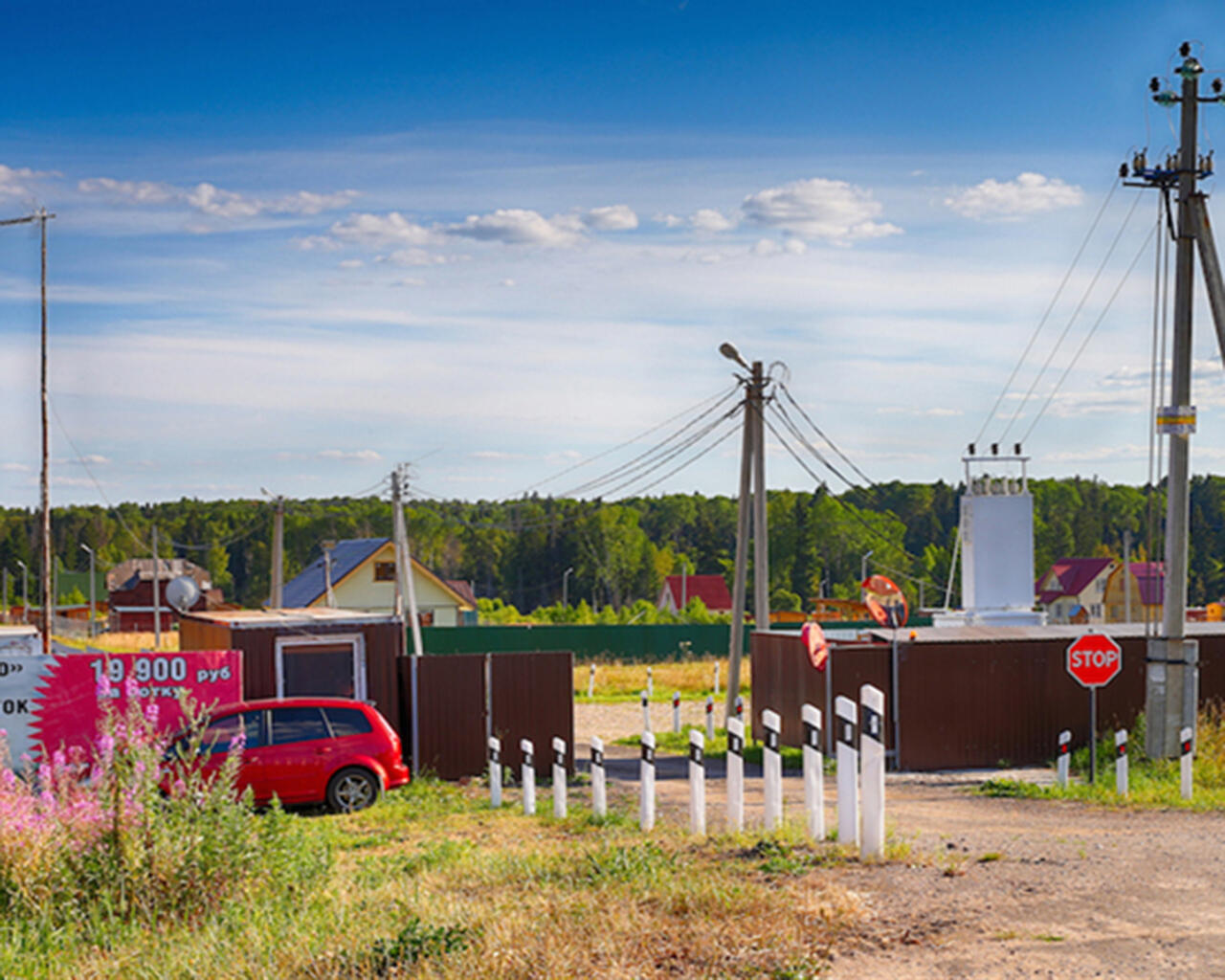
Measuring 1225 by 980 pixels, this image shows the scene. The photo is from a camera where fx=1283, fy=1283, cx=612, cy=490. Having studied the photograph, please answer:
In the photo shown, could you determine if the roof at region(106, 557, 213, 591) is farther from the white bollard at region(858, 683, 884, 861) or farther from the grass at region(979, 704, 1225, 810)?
the white bollard at region(858, 683, 884, 861)

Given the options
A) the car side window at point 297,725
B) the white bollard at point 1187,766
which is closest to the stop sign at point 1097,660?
the white bollard at point 1187,766

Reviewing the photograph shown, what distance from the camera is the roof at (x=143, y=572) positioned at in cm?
9994

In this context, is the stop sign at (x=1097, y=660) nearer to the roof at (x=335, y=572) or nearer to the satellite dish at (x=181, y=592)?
the satellite dish at (x=181, y=592)

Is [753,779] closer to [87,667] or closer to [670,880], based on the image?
[87,667]

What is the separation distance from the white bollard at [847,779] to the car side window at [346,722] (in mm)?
7737

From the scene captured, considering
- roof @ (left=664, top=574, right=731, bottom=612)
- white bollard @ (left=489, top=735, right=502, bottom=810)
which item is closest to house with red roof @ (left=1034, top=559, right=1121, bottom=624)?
roof @ (left=664, top=574, right=731, bottom=612)

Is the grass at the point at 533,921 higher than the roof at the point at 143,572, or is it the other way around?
the grass at the point at 533,921

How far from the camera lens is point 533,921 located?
749cm

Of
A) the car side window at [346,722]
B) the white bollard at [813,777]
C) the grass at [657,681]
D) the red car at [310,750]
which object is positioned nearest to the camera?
the white bollard at [813,777]

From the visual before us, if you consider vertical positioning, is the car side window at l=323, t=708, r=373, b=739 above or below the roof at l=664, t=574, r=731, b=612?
above

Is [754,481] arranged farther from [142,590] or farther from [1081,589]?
[142,590]

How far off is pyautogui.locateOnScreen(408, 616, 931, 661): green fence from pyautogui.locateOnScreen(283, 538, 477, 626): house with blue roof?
8907 millimetres

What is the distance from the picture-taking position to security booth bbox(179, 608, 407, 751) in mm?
18234

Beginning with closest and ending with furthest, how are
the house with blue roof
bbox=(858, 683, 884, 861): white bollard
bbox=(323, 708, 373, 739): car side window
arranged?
bbox=(858, 683, 884, 861): white bollard < bbox=(323, 708, 373, 739): car side window < the house with blue roof
